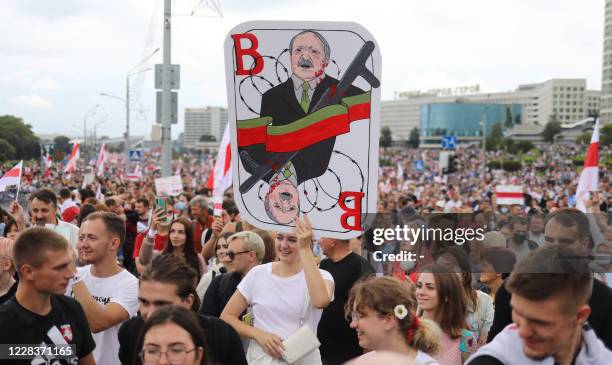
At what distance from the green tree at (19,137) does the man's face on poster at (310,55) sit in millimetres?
69739

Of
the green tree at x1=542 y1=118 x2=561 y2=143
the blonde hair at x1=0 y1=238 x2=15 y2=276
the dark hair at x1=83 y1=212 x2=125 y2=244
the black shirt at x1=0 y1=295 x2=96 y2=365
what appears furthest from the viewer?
the green tree at x1=542 y1=118 x2=561 y2=143

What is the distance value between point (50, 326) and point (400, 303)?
1.57 meters

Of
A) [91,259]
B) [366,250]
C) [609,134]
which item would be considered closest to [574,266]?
[366,250]

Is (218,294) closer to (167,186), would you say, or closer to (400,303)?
(400,303)

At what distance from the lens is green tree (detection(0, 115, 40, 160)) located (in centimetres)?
7281

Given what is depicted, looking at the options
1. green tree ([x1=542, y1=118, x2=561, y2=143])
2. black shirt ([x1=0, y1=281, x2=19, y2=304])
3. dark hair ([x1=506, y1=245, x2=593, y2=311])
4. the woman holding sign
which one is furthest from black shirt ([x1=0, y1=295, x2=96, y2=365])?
green tree ([x1=542, y1=118, x2=561, y2=143])

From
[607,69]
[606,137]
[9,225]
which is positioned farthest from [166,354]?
[607,69]

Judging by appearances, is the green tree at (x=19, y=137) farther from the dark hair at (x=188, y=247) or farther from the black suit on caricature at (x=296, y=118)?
the black suit on caricature at (x=296, y=118)

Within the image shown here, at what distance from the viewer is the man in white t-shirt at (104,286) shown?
14.5 ft

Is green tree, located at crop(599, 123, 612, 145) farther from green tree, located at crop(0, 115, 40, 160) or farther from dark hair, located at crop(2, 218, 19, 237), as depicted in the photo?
dark hair, located at crop(2, 218, 19, 237)

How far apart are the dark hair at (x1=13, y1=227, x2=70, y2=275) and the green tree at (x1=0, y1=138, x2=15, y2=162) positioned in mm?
58232

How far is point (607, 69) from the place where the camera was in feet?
496

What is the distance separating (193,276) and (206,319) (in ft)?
1.43

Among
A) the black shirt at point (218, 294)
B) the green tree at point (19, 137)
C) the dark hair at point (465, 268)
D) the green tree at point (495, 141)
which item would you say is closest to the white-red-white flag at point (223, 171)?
the black shirt at point (218, 294)
